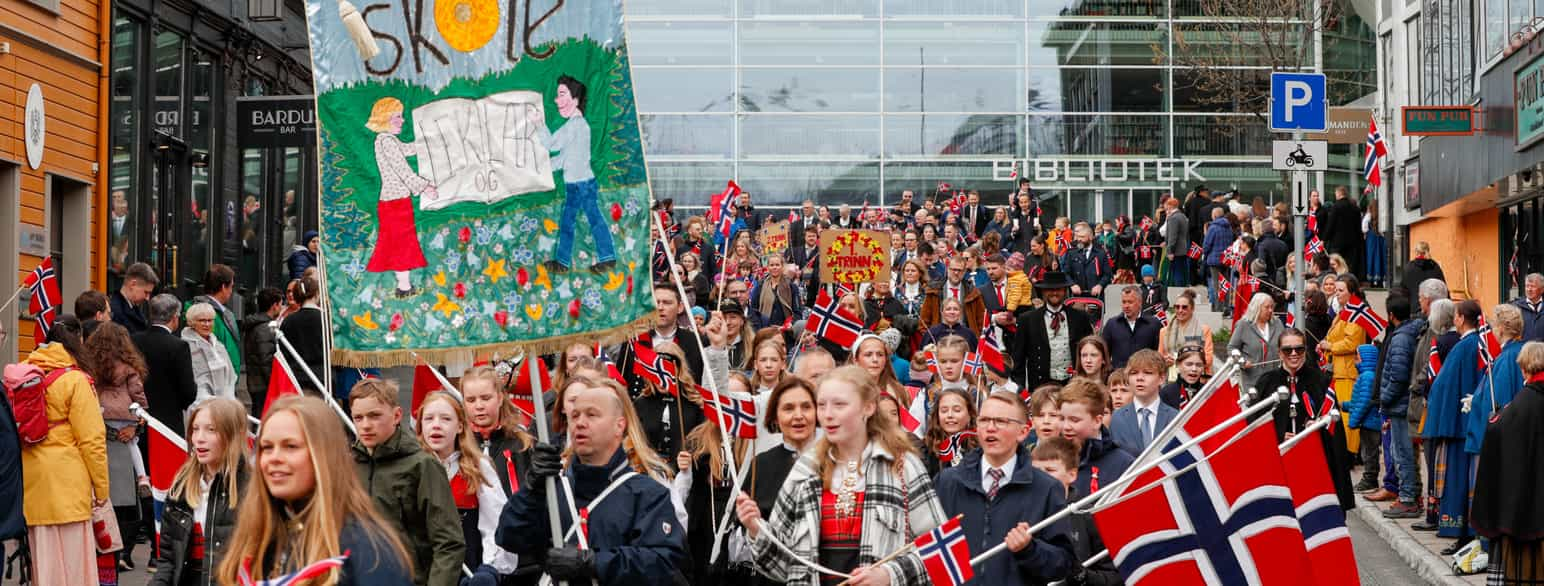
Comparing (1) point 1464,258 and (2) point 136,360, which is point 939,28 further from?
(2) point 136,360

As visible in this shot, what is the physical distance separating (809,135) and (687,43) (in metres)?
3.56

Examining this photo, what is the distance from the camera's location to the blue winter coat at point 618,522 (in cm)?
662

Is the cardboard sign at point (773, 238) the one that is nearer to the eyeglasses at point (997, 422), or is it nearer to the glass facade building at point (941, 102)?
the glass facade building at point (941, 102)

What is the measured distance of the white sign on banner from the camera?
607 inches

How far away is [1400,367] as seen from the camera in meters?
15.0

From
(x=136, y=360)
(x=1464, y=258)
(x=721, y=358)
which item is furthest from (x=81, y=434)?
(x=1464, y=258)

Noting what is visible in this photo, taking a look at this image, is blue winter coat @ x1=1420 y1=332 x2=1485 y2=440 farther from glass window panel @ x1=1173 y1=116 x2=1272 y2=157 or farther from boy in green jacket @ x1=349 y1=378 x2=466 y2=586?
glass window panel @ x1=1173 y1=116 x2=1272 y2=157

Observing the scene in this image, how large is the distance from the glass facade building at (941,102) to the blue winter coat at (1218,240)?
1517 cm

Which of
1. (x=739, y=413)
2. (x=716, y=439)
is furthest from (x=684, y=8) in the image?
(x=739, y=413)

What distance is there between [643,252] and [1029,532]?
5.71ft

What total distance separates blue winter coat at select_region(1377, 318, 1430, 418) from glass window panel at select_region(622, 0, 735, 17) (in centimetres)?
3199

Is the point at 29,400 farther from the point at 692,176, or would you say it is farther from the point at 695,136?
the point at 695,136

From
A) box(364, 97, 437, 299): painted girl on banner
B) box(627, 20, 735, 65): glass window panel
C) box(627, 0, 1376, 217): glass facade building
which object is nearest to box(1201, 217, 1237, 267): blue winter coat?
box(627, 0, 1376, 217): glass facade building

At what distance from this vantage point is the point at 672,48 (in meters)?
46.0
